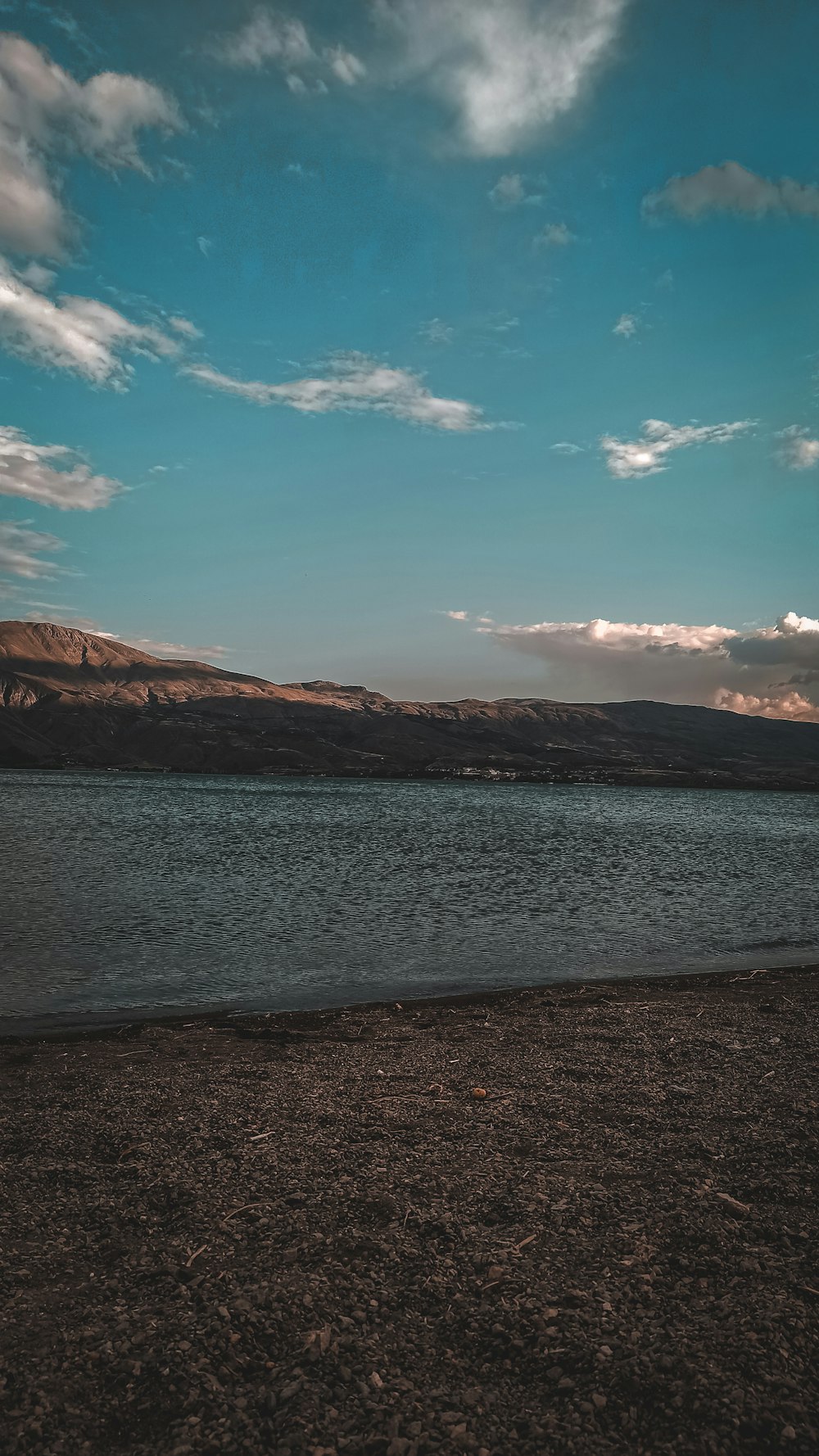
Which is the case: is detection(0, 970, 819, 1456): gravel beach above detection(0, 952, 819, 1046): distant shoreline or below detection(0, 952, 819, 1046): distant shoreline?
above

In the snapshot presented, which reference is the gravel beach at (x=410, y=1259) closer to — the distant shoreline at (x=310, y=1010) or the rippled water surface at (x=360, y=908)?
the distant shoreline at (x=310, y=1010)

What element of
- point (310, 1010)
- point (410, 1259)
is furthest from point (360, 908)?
point (410, 1259)

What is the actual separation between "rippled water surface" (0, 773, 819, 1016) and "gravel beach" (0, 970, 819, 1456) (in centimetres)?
871

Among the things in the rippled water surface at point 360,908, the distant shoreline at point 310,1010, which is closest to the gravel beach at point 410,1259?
the distant shoreline at point 310,1010

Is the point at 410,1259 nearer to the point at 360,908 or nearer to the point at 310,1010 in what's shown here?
the point at 310,1010

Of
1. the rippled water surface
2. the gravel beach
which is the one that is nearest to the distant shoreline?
the rippled water surface

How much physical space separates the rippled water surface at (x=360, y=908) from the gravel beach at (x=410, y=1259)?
8709 millimetres

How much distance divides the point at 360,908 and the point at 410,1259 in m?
25.5

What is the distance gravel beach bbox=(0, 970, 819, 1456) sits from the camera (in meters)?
5.53

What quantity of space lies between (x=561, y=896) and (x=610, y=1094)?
25635 millimetres

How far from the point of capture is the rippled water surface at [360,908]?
22.0 m

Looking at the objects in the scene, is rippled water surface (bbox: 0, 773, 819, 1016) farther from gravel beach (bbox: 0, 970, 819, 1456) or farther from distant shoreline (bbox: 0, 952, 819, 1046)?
gravel beach (bbox: 0, 970, 819, 1456)

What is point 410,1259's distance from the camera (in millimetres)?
7422

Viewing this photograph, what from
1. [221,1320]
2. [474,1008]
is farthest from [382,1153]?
[474,1008]
